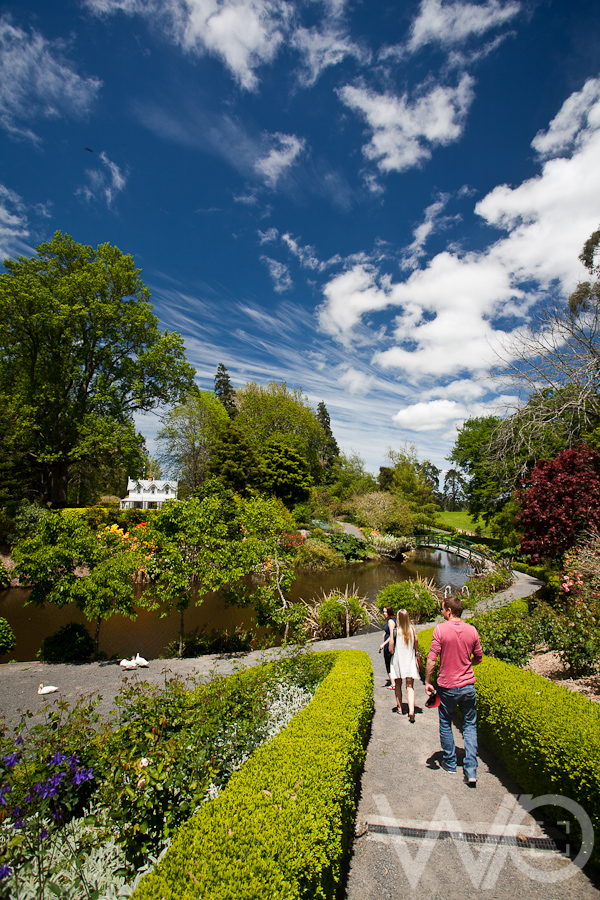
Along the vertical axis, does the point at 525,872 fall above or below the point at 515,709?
below

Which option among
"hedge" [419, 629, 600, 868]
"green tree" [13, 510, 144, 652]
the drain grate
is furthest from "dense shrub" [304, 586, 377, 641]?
the drain grate

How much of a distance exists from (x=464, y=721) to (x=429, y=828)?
1028mm

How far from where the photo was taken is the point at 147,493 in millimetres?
42812

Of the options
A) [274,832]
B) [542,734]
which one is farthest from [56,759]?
[542,734]

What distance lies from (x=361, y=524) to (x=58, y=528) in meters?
31.7

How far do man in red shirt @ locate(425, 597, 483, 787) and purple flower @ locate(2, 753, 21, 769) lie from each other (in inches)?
145

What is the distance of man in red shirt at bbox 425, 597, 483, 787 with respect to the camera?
13.6ft

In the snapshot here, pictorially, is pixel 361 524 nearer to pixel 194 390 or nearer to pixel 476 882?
pixel 194 390

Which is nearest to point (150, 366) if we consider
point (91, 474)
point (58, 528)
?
point (91, 474)

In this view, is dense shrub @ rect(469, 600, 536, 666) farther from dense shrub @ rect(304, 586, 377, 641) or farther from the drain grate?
dense shrub @ rect(304, 586, 377, 641)

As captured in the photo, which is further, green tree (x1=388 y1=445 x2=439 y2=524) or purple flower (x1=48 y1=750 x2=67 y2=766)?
green tree (x1=388 y1=445 x2=439 y2=524)

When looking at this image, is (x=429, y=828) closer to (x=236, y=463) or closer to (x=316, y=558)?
(x=316, y=558)

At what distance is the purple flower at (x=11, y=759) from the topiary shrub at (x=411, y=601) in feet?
30.9

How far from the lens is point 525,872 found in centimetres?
303
